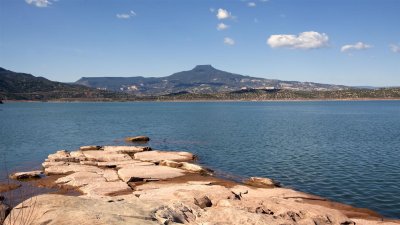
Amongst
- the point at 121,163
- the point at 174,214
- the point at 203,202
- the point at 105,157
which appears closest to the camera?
the point at 174,214

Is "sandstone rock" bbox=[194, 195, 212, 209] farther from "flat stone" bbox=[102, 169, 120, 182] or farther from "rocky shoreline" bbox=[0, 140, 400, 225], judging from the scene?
"flat stone" bbox=[102, 169, 120, 182]

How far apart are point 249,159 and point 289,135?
32.2 m

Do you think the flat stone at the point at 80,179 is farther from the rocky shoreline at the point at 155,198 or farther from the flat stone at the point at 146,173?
the flat stone at the point at 146,173

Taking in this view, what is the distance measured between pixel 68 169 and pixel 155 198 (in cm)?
1868

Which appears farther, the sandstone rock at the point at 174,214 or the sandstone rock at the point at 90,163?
the sandstone rock at the point at 90,163

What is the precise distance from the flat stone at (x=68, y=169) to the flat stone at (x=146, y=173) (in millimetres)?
3354

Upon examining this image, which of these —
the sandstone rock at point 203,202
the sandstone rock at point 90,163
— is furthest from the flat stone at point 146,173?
the sandstone rock at point 203,202

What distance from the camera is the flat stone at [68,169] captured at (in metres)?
39.4

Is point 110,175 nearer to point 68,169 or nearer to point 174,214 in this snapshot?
point 68,169

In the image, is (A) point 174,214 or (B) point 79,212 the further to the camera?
(A) point 174,214

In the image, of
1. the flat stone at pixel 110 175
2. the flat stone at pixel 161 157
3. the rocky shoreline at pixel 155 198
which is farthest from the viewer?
the flat stone at pixel 161 157

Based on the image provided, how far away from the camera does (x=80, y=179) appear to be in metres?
35.0

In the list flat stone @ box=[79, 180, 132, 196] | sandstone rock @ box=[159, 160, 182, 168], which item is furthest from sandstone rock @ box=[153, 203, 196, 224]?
sandstone rock @ box=[159, 160, 182, 168]

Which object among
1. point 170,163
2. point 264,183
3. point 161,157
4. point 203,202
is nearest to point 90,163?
point 161,157
